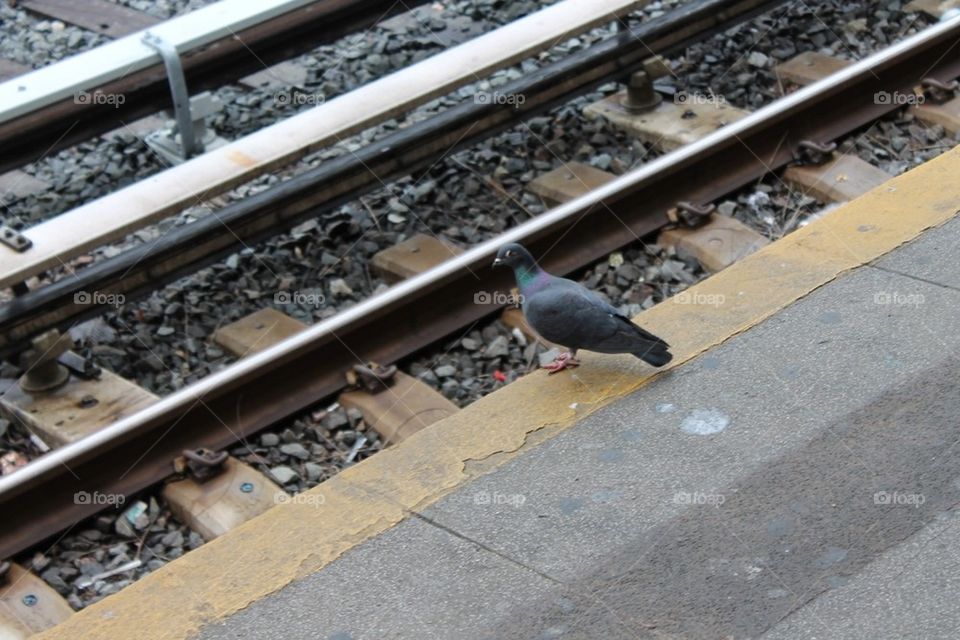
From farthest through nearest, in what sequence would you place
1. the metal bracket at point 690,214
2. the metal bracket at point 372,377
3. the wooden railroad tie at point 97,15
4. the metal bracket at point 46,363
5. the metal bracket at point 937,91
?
the wooden railroad tie at point 97,15, the metal bracket at point 937,91, the metal bracket at point 690,214, the metal bracket at point 46,363, the metal bracket at point 372,377

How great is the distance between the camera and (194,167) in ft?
20.2

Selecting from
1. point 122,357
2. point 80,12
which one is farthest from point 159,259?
point 80,12

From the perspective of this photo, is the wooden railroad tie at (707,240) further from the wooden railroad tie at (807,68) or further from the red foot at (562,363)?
the wooden railroad tie at (807,68)

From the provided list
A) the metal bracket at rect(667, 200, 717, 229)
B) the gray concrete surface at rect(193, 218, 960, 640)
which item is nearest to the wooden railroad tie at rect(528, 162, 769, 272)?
the metal bracket at rect(667, 200, 717, 229)

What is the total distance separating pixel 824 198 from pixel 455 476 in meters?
2.59

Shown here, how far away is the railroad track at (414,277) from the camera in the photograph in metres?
5.08

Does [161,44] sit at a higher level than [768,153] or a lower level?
higher

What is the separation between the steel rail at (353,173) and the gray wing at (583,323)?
61.2 inches

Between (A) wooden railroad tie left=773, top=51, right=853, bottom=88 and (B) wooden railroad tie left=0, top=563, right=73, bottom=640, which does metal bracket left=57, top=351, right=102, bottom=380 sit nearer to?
(B) wooden railroad tie left=0, top=563, right=73, bottom=640

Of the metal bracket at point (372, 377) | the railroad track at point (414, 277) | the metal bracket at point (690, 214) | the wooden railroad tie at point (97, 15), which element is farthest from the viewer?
the wooden railroad tie at point (97, 15)

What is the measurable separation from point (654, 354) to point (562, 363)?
0.37 m

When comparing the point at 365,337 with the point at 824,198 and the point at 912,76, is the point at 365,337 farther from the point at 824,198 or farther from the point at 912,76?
the point at 912,76

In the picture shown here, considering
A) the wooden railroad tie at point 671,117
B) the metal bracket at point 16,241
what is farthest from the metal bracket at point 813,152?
the metal bracket at point 16,241

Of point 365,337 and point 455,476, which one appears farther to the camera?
point 365,337
